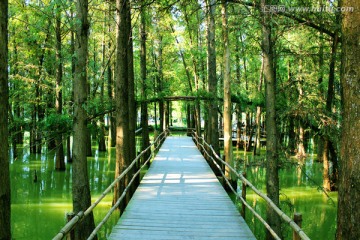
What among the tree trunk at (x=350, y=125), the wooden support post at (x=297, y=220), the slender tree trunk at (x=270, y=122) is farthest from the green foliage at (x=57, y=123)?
the tree trunk at (x=350, y=125)

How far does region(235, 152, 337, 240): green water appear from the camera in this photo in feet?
31.7

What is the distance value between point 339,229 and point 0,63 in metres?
4.29

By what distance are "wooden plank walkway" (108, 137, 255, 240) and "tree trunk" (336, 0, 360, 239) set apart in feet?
6.36

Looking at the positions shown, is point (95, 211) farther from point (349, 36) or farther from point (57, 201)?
point (349, 36)

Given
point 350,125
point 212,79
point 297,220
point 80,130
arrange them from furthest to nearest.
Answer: point 212,79, point 80,130, point 297,220, point 350,125

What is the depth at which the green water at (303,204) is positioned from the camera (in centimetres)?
967

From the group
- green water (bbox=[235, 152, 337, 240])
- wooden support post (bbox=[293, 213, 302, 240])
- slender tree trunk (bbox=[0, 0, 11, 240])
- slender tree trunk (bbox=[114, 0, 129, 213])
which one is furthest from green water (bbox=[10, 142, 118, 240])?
wooden support post (bbox=[293, 213, 302, 240])

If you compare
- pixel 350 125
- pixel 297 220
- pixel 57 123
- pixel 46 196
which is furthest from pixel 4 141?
pixel 46 196

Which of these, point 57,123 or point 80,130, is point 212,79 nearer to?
point 57,123

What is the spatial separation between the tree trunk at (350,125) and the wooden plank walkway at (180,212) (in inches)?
76.3

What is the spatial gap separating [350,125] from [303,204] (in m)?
9.45

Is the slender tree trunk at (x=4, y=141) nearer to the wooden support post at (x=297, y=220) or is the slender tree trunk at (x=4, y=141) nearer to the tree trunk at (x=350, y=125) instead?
the wooden support post at (x=297, y=220)

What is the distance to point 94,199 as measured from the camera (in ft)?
41.2

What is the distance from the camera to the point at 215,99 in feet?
49.1
